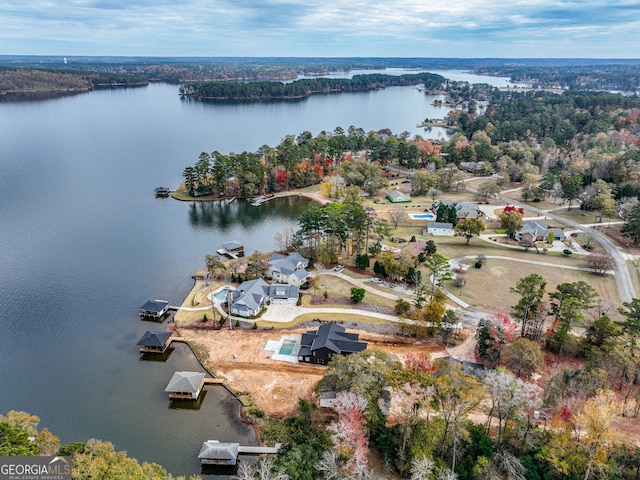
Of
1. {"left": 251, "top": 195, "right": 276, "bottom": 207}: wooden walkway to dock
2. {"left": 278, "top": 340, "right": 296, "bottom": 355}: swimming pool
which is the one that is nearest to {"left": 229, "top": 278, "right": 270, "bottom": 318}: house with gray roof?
{"left": 278, "top": 340, "right": 296, "bottom": 355}: swimming pool

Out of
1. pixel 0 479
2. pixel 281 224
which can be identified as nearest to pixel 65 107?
pixel 281 224

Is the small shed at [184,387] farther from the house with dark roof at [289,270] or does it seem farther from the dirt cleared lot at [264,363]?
the house with dark roof at [289,270]

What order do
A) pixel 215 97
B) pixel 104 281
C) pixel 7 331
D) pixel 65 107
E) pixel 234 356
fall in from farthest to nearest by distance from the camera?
1. pixel 215 97
2. pixel 65 107
3. pixel 104 281
4. pixel 7 331
5. pixel 234 356

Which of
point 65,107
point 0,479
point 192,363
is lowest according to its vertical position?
point 192,363

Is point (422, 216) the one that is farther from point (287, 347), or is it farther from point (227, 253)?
point (287, 347)

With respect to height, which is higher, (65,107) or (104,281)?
(65,107)

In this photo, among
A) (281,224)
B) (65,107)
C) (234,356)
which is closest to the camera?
(234,356)

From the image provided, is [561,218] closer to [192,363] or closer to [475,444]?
[475,444]

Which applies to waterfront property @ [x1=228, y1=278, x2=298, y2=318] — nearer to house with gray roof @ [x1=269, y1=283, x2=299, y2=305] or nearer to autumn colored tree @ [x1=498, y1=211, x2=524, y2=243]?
house with gray roof @ [x1=269, y1=283, x2=299, y2=305]
